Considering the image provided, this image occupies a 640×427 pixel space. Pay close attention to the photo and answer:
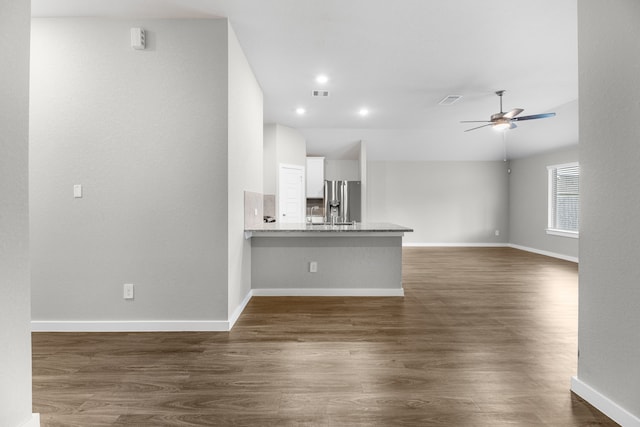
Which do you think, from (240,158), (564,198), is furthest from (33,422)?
(564,198)

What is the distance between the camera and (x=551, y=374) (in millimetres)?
2133

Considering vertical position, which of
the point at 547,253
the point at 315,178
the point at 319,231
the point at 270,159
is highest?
the point at 270,159

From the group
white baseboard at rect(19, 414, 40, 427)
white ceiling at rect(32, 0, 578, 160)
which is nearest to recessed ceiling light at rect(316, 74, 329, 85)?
white ceiling at rect(32, 0, 578, 160)

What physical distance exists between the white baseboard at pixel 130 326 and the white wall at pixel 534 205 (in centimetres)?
728

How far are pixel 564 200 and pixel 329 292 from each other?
6355 millimetres

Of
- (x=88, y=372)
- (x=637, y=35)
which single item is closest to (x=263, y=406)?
(x=88, y=372)

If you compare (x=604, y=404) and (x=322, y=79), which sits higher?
(x=322, y=79)

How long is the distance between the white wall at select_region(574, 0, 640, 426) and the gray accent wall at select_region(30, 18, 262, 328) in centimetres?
253

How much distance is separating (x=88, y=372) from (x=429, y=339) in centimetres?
251

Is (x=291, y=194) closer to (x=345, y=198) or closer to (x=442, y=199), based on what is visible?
(x=345, y=198)

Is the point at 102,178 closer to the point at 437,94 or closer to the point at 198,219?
the point at 198,219

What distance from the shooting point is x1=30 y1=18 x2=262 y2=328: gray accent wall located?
2791 mm

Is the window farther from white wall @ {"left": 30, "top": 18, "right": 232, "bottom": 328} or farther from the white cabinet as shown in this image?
white wall @ {"left": 30, "top": 18, "right": 232, "bottom": 328}

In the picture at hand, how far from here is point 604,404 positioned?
1.70m
